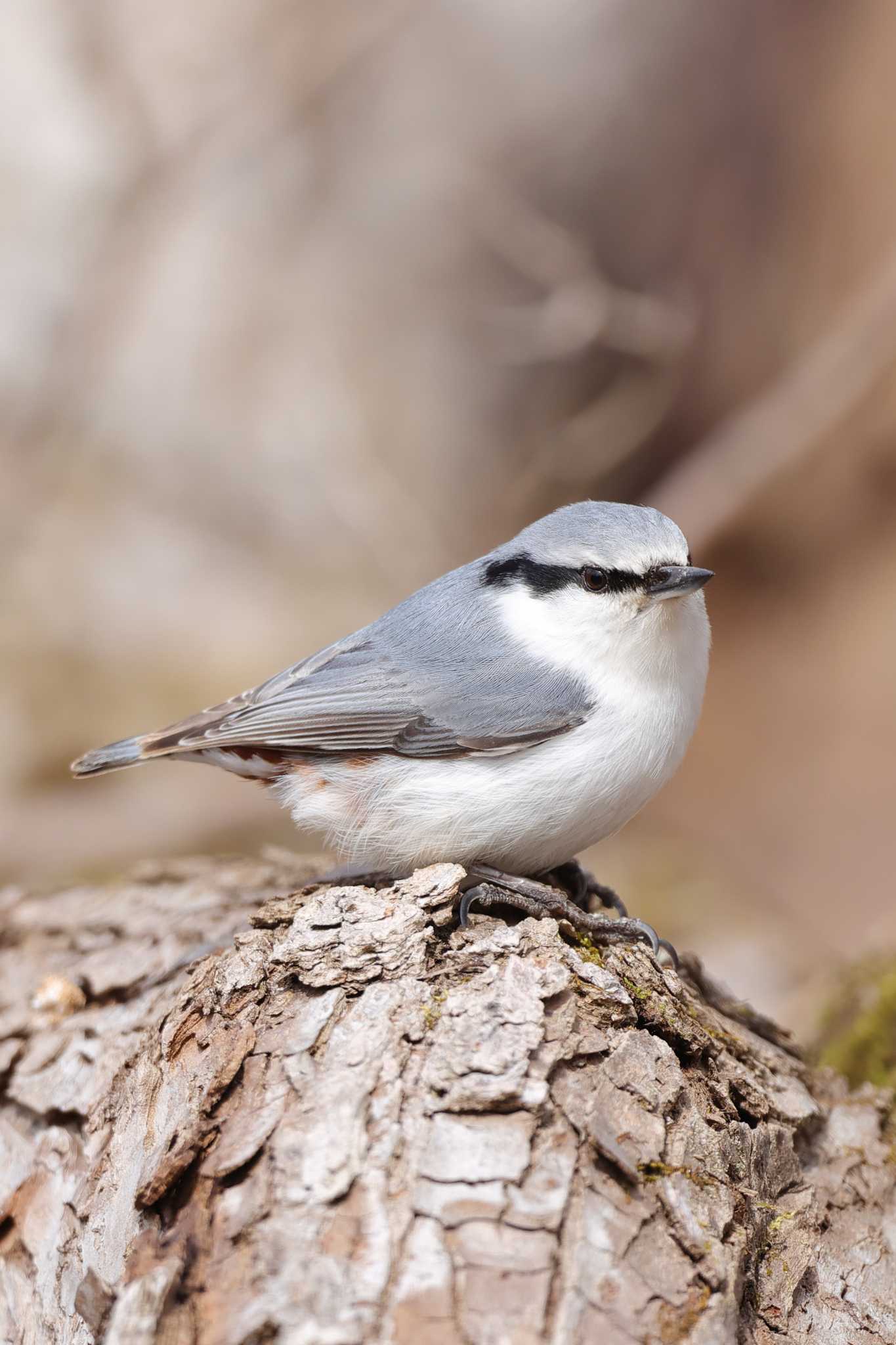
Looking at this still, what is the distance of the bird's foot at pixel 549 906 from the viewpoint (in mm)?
2164

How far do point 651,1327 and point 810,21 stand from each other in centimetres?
537

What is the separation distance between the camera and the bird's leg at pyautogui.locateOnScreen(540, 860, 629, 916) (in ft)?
8.55

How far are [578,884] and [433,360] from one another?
12.7 feet

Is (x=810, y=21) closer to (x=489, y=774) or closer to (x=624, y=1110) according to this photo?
(x=489, y=774)

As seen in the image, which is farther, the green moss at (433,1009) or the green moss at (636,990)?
the green moss at (636,990)

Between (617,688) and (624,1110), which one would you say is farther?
(617,688)

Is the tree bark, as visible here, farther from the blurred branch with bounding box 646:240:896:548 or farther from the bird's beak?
the blurred branch with bounding box 646:240:896:548

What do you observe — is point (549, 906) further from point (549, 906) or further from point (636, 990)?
point (636, 990)

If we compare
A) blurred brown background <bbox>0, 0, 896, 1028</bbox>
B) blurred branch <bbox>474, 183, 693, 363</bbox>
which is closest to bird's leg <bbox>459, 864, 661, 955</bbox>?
blurred brown background <bbox>0, 0, 896, 1028</bbox>

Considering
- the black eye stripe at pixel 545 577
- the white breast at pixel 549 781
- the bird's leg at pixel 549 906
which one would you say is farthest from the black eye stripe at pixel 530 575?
the bird's leg at pixel 549 906

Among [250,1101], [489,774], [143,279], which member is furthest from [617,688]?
[143,279]

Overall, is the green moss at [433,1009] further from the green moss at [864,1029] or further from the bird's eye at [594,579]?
the green moss at [864,1029]

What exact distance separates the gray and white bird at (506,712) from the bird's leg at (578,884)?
2 centimetres

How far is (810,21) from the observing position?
16.3ft
